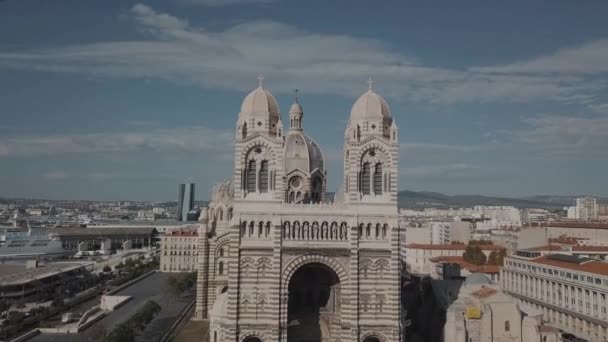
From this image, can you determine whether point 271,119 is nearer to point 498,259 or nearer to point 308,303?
point 308,303

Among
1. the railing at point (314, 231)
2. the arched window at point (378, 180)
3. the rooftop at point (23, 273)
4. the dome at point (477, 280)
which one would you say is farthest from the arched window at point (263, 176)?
the rooftop at point (23, 273)

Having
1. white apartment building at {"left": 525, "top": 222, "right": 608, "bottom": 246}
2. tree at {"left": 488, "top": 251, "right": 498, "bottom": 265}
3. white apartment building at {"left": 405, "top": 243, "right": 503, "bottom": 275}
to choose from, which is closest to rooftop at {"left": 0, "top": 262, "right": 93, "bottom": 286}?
white apartment building at {"left": 405, "top": 243, "right": 503, "bottom": 275}

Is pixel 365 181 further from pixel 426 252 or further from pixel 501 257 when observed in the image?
pixel 501 257

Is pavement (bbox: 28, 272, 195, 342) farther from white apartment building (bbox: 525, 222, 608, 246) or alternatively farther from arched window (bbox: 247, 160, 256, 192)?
white apartment building (bbox: 525, 222, 608, 246)

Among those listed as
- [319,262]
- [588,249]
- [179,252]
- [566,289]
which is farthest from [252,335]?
[179,252]

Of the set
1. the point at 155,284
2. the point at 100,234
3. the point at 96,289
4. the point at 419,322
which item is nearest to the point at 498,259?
the point at 419,322

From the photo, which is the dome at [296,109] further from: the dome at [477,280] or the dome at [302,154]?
the dome at [477,280]

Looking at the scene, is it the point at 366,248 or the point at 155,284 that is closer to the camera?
the point at 366,248
